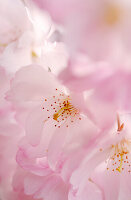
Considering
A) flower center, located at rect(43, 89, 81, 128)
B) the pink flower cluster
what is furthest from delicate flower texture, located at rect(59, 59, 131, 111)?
flower center, located at rect(43, 89, 81, 128)

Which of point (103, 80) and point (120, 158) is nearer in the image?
point (103, 80)

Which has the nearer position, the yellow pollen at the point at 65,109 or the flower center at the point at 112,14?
the flower center at the point at 112,14

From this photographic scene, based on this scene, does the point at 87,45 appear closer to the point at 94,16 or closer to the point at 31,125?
the point at 94,16

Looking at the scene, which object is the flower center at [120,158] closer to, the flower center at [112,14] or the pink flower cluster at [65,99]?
the pink flower cluster at [65,99]

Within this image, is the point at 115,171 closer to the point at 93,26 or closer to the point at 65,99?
the point at 65,99

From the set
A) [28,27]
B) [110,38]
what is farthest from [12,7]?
[110,38]

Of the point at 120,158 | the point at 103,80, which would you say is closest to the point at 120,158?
the point at 120,158

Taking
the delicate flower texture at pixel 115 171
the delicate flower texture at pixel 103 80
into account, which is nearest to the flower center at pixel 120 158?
the delicate flower texture at pixel 115 171
